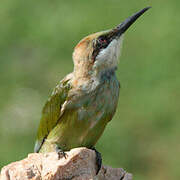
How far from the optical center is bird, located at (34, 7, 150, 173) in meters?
6.05

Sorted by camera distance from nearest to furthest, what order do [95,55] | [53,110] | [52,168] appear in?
[52,168]
[95,55]
[53,110]

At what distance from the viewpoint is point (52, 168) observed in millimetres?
4969

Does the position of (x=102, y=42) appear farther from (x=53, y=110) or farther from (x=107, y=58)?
(x=53, y=110)

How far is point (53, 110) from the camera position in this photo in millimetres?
6367

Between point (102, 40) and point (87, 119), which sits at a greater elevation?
point (102, 40)

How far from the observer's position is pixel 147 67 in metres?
9.91

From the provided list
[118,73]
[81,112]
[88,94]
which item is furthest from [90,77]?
[118,73]

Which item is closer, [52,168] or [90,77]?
[52,168]

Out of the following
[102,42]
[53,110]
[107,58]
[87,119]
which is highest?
[102,42]

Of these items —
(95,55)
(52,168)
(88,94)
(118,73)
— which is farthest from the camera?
(118,73)

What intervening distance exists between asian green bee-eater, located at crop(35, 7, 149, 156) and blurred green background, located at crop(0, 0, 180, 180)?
2406mm

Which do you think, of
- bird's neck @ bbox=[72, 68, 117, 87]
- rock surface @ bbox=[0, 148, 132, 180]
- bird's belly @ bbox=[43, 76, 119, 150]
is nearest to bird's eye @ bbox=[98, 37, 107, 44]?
bird's neck @ bbox=[72, 68, 117, 87]

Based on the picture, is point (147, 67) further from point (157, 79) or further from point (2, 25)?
point (2, 25)

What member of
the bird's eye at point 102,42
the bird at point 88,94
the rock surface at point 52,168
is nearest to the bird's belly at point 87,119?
the bird at point 88,94
